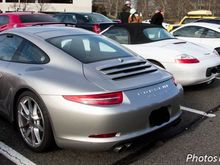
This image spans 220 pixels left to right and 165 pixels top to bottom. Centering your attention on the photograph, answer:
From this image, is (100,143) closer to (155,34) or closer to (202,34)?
(155,34)

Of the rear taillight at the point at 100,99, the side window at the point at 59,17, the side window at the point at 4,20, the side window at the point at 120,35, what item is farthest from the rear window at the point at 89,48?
the side window at the point at 59,17

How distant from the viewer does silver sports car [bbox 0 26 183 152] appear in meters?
3.72

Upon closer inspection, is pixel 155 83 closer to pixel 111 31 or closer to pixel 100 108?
pixel 100 108

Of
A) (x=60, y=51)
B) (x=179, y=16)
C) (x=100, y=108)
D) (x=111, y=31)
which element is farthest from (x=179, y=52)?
(x=179, y=16)

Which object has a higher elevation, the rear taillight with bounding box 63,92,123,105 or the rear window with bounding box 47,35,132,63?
the rear window with bounding box 47,35,132,63

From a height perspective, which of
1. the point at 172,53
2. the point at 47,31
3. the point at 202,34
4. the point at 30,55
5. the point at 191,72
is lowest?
the point at 191,72

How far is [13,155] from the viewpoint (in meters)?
4.20

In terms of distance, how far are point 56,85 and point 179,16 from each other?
3700 cm

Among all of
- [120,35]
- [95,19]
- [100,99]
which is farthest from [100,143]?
[95,19]

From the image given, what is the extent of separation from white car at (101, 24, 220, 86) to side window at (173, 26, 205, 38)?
9.30ft

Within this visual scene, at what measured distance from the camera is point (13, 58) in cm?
473

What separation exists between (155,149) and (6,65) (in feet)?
6.85

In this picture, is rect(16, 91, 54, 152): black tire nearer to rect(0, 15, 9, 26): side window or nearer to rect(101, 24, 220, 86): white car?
rect(101, 24, 220, 86): white car

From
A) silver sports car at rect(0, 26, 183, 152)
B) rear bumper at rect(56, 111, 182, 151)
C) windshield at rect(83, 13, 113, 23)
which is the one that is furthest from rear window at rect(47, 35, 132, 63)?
windshield at rect(83, 13, 113, 23)
